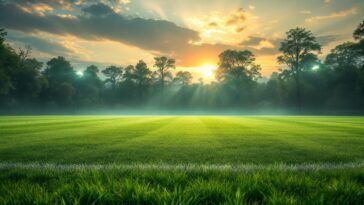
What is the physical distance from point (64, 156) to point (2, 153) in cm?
179

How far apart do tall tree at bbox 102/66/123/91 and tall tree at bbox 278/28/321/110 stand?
55906 millimetres

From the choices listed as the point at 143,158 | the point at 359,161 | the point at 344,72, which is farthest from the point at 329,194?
the point at 344,72

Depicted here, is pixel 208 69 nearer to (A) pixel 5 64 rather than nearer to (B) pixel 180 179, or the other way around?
(A) pixel 5 64

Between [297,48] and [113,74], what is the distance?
6184 centimetres

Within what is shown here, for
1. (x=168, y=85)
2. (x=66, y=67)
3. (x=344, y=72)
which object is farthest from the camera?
(x=168, y=85)

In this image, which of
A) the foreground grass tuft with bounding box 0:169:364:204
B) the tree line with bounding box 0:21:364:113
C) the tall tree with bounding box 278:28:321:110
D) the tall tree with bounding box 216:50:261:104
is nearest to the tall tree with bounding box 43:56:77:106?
the tree line with bounding box 0:21:364:113

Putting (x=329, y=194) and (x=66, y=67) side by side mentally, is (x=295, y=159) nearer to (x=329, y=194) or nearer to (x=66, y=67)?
(x=329, y=194)

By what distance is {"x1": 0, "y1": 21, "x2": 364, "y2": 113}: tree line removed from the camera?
58812 millimetres

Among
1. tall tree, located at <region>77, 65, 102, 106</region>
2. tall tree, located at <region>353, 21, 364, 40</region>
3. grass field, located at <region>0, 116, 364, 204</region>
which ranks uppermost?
tall tree, located at <region>353, 21, 364, 40</region>

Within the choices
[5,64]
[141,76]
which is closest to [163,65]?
[141,76]

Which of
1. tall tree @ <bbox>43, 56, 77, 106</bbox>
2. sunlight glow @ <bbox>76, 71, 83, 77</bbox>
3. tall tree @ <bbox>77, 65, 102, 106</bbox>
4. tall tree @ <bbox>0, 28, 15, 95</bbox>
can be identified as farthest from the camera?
sunlight glow @ <bbox>76, 71, 83, 77</bbox>

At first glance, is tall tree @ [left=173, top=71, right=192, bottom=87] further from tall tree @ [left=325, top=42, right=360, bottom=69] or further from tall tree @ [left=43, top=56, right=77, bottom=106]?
tall tree @ [left=325, top=42, right=360, bottom=69]

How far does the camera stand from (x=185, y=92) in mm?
82625

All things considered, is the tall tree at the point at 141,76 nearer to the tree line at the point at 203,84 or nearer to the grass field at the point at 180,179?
the tree line at the point at 203,84
